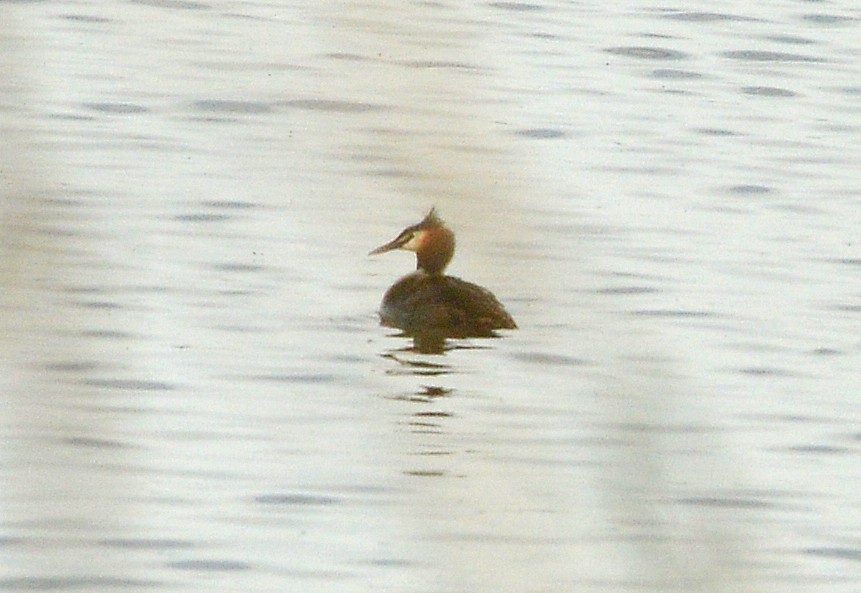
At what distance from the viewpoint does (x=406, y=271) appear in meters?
12.0

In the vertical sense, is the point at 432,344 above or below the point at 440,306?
below

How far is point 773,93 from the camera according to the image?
1664 centimetres

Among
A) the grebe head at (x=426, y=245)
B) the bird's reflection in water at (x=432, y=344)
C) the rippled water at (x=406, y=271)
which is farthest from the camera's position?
the grebe head at (x=426, y=245)

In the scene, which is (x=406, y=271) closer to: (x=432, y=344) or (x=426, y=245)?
(x=426, y=245)

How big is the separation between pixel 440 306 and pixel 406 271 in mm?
1625

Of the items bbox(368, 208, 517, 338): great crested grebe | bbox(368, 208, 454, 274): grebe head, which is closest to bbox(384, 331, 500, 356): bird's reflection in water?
bbox(368, 208, 517, 338): great crested grebe

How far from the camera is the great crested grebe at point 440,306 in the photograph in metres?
10.1

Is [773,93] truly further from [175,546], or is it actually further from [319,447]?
[175,546]

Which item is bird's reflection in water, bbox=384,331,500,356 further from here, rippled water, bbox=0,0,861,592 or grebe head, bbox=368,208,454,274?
grebe head, bbox=368,208,454,274

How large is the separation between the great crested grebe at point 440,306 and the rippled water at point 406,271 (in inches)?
4.6

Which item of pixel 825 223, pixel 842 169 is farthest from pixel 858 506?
pixel 842 169

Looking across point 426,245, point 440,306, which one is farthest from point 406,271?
point 440,306

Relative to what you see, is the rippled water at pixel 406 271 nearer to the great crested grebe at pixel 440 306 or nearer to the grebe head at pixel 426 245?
the great crested grebe at pixel 440 306

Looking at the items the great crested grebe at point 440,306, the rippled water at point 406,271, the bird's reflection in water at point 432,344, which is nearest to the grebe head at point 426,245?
the great crested grebe at point 440,306
